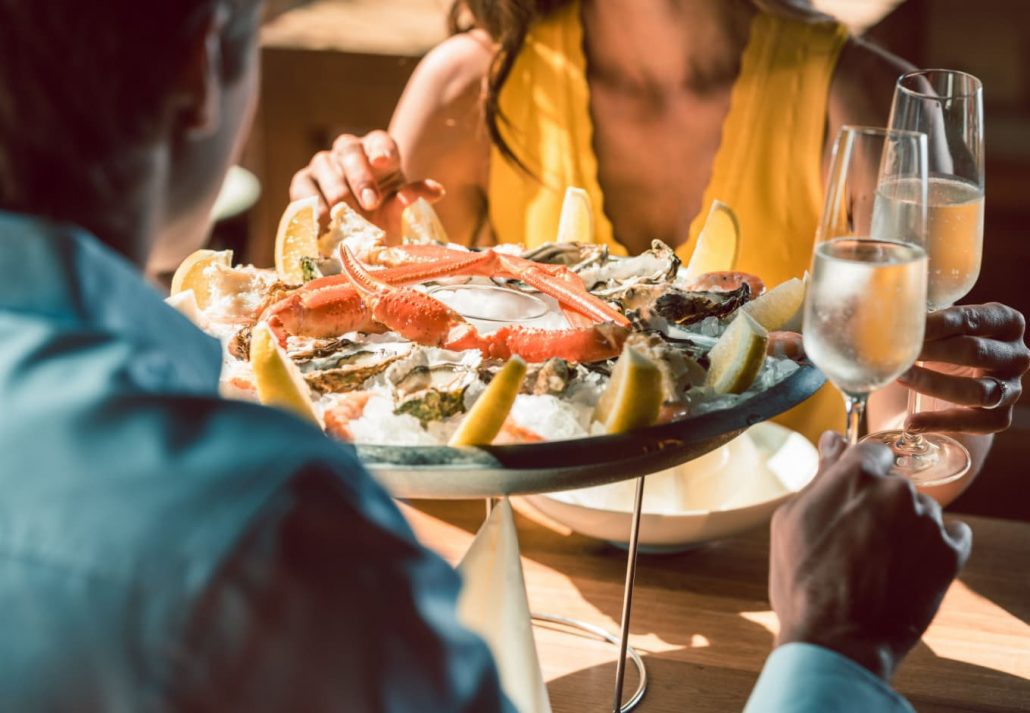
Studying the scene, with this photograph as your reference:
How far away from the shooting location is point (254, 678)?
19.7 inches

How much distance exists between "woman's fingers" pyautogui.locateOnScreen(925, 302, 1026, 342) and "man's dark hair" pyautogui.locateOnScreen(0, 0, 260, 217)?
92 cm

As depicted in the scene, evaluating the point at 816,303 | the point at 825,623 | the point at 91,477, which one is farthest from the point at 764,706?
the point at 91,477

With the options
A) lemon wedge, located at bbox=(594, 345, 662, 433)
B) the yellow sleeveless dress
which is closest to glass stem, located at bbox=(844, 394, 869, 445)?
lemon wedge, located at bbox=(594, 345, 662, 433)

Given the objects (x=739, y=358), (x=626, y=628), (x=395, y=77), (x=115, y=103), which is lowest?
(x=395, y=77)

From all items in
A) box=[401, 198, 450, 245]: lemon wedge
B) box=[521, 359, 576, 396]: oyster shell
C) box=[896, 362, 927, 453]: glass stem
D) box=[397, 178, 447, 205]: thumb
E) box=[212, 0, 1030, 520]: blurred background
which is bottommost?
box=[212, 0, 1030, 520]: blurred background

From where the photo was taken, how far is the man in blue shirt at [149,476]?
19.4 inches

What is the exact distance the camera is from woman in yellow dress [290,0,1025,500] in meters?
2.21

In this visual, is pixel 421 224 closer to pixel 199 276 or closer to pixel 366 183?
pixel 366 183

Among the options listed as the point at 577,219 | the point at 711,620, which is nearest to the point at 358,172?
the point at 577,219

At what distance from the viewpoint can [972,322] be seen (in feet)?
4.15

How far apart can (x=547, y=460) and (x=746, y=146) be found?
5.06 feet

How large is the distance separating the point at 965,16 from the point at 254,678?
4298mm

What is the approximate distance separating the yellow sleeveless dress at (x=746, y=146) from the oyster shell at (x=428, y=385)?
1242mm

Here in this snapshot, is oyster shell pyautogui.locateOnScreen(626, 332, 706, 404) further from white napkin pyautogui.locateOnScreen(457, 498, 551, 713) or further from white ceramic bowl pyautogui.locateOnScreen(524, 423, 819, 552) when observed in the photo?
white ceramic bowl pyautogui.locateOnScreen(524, 423, 819, 552)
